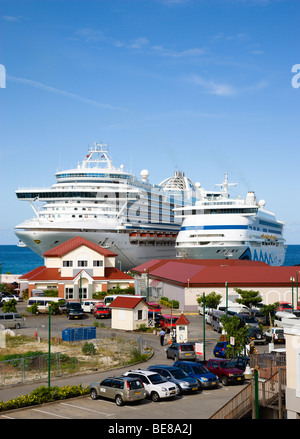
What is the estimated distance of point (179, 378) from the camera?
2297 centimetres

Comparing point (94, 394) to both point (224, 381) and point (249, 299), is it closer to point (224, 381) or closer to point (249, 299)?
point (224, 381)

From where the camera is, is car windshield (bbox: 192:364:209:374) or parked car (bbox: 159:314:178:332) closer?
car windshield (bbox: 192:364:209:374)

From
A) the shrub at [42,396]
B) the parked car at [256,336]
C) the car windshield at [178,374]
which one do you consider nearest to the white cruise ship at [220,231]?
the parked car at [256,336]

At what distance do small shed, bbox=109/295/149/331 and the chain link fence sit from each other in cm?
716

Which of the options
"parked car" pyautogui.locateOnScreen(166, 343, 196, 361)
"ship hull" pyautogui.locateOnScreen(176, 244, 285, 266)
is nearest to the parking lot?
"parked car" pyautogui.locateOnScreen(166, 343, 196, 361)

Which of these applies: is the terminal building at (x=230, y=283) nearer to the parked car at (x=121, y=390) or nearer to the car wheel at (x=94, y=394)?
the car wheel at (x=94, y=394)

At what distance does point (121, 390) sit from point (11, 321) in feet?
76.6

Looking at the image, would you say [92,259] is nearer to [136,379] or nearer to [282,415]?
[136,379]

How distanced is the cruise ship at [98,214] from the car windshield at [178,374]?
53046mm

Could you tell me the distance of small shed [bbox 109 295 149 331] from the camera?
41.0 meters

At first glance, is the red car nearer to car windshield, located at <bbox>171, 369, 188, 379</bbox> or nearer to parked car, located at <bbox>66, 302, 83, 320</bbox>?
parked car, located at <bbox>66, 302, 83, 320</bbox>

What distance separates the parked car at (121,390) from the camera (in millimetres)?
20281

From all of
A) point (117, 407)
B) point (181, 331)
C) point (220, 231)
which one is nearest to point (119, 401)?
point (117, 407)

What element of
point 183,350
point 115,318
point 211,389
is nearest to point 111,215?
point 115,318
